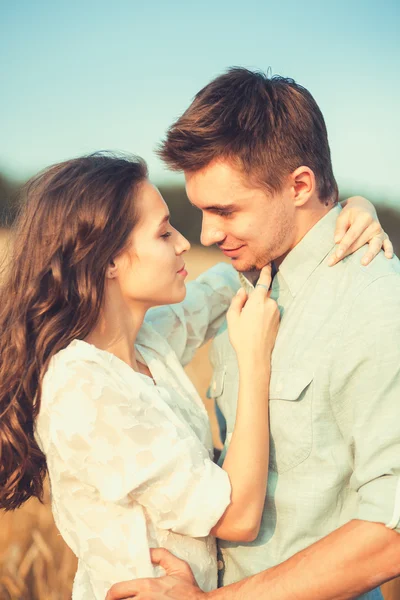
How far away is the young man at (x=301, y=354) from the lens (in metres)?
2.15

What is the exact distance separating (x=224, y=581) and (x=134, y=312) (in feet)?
3.55

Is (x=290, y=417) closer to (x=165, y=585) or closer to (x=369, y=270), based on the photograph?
(x=369, y=270)

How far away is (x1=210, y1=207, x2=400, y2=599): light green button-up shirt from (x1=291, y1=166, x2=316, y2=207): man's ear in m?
0.15

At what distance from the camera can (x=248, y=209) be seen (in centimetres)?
273

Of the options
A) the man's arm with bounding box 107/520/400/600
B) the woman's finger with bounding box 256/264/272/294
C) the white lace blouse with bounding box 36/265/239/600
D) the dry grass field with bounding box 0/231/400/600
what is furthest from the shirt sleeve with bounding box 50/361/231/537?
the dry grass field with bounding box 0/231/400/600

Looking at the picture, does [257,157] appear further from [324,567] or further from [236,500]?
[324,567]

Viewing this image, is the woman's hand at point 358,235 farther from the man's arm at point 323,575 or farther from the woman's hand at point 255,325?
the man's arm at point 323,575

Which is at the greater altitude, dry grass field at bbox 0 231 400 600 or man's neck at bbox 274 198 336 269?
man's neck at bbox 274 198 336 269

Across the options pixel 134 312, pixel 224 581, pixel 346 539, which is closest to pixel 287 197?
pixel 134 312

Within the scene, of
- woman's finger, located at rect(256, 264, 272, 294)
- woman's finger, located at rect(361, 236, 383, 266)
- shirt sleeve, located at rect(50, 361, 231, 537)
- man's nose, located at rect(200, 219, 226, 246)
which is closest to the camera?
shirt sleeve, located at rect(50, 361, 231, 537)

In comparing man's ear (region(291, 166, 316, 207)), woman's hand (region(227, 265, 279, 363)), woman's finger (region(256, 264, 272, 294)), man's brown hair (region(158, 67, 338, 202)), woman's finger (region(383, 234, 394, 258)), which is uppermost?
man's brown hair (region(158, 67, 338, 202))

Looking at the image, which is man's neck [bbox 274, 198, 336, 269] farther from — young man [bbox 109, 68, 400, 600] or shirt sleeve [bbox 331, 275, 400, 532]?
shirt sleeve [bbox 331, 275, 400, 532]

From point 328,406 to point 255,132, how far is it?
1.11 m

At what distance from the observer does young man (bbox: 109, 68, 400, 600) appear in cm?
215
